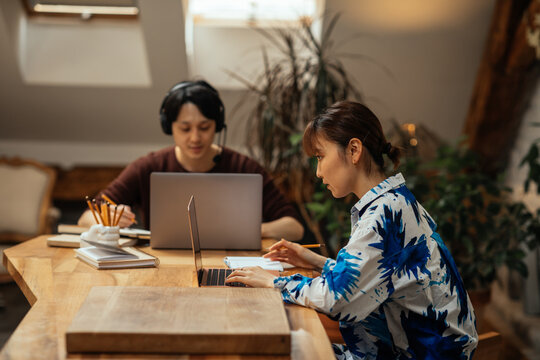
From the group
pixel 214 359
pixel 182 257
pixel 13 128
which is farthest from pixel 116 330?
pixel 13 128

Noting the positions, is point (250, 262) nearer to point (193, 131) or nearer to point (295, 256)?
point (295, 256)

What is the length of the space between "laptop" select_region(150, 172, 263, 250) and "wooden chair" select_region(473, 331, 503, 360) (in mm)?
784

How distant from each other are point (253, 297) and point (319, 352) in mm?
199

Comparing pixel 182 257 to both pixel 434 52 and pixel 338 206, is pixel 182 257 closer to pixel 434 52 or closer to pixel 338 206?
pixel 338 206

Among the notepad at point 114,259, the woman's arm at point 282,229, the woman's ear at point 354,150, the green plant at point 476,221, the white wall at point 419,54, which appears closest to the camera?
the woman's ear at point 354,150

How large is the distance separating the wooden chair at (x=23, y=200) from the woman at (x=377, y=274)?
251 centimetres

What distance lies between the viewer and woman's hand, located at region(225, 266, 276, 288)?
1.39 m

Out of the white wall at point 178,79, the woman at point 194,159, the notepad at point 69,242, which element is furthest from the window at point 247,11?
the notepad at point 69,242

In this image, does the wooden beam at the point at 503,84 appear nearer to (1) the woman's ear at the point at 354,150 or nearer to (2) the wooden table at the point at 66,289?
(1) the woman's ear at the point at 354,150

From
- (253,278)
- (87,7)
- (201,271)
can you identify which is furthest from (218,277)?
(87,7)

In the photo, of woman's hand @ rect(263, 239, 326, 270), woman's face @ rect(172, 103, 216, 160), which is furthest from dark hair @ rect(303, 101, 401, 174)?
woman's face @ rect(172, 103, 216, 160)

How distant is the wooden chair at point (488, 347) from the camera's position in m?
1.35

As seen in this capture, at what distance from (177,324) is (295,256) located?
68cm

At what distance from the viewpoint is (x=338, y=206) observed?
321 centimetres
